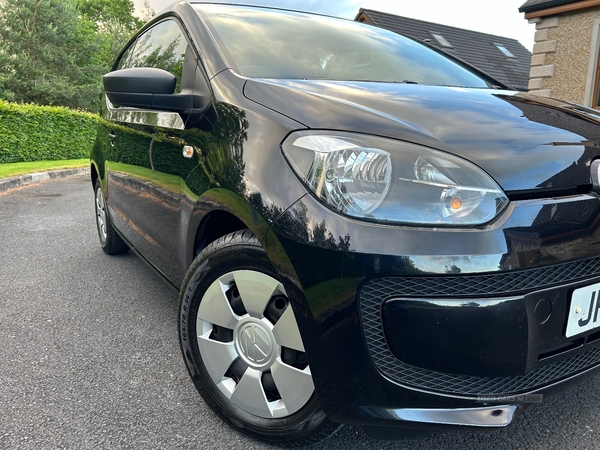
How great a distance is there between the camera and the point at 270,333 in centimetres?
148

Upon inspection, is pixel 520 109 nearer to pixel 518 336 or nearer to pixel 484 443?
pixel 518 336

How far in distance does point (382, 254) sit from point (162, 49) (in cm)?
189

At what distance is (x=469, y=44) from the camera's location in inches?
882

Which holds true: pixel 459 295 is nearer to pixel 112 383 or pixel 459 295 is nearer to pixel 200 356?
pixel 200 356

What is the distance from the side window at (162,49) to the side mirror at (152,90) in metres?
0.18

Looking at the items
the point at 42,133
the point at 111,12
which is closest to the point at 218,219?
the point at 42,133

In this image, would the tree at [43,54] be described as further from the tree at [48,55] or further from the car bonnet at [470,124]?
the car bonnet at [470,124]

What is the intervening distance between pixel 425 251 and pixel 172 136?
1.24 metres

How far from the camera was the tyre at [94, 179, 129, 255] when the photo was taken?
11.9ft

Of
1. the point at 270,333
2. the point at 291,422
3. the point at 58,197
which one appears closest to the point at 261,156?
the point at 270,333

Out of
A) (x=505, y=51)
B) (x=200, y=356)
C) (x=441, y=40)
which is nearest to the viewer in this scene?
(x=200, y=356)

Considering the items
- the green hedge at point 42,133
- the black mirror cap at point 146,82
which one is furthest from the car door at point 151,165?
the green hedge at point 42,133

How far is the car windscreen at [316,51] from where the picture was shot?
1979 millimetres

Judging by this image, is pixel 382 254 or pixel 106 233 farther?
pixel 106 233
